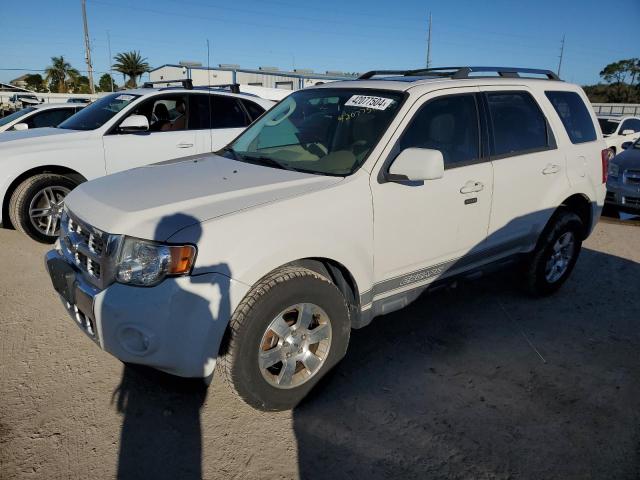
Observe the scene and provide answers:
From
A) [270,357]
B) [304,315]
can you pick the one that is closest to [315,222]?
[304,315]

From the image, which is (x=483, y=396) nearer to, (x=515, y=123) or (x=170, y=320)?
(x=170, y=320)

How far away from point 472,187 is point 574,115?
1749 millimetres

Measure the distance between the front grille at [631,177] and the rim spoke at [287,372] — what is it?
307 inches

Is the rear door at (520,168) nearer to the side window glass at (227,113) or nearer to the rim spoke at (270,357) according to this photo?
the rim spoke at (270,357)

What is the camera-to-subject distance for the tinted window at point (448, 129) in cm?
329

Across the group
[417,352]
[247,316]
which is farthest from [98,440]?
[417,352]

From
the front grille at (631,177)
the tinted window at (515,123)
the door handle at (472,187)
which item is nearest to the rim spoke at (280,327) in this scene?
the door handle at (472,187)

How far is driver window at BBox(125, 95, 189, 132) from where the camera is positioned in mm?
6461

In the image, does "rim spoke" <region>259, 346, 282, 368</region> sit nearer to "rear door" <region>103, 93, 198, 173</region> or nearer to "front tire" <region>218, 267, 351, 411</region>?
"front tire" <region>218, 267, 351, 411</region>

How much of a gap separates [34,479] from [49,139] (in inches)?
177

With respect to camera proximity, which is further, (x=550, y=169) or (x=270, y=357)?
(x=550, y=169)

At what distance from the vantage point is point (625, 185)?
8266 mm

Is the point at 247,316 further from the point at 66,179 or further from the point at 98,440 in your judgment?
the point at 66,179

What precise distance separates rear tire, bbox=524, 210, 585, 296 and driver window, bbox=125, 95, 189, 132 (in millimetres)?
4684
